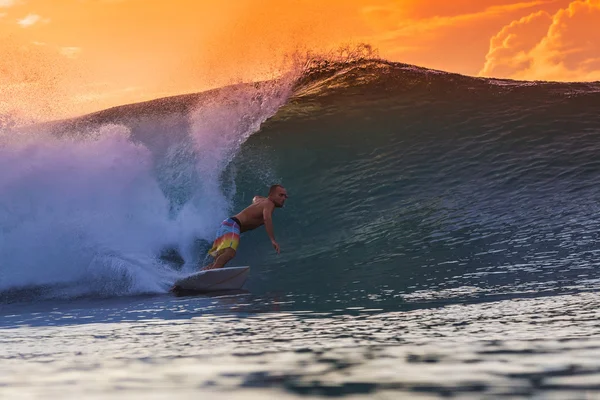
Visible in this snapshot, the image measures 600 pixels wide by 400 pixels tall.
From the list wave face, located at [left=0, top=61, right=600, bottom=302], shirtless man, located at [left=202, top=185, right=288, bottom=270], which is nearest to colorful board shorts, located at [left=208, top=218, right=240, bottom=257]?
shirtless man, located at [left=202, top=185, right=288, bottom=270]

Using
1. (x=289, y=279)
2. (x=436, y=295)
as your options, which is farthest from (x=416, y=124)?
(x=436, y=295)

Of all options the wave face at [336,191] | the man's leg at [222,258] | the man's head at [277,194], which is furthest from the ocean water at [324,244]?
the man's head at [277,194]

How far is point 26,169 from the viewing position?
9703 mm

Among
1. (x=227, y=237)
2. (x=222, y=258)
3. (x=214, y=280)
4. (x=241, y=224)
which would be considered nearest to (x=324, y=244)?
(x=241, y=224)

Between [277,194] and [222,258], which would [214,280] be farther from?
[277,194]

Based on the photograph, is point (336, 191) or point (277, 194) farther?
point (336, 191)

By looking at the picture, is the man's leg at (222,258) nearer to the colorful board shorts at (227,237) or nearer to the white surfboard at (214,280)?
the colorful board shorts at (227,237)

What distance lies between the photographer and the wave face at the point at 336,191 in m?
8.02

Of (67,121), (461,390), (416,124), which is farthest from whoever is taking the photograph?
(416,124)

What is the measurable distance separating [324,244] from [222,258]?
214 cm

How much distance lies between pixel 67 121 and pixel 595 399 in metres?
9.74

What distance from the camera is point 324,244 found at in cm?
1033

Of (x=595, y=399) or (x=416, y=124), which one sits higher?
(x=416, y=124)

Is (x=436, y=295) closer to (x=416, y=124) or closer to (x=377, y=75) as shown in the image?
(x=416, y=124)
